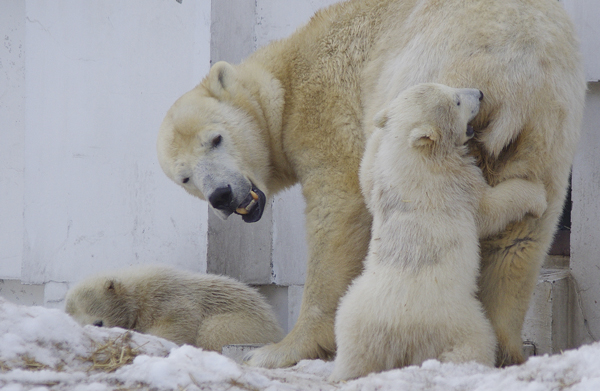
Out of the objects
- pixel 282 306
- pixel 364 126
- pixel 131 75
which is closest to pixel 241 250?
pixel 282 306

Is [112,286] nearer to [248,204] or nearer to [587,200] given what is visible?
[248,204]

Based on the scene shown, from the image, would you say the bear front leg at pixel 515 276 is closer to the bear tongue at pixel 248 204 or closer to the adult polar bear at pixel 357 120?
the adult polar bear at pixel 357 120

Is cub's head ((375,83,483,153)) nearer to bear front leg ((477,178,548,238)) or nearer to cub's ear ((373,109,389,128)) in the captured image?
cub's ear ((373,109,389,128))

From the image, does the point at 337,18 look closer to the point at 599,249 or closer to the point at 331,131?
→ the point at 331,131

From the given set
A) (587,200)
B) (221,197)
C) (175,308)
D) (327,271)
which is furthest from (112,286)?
(587,200)

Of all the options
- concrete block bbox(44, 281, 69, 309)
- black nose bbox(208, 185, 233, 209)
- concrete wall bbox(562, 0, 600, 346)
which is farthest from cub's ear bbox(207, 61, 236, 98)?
concrete block bbox(44, 281, 69, 309)

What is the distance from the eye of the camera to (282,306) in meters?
5.74

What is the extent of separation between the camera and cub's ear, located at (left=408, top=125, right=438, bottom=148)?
9.91 ft

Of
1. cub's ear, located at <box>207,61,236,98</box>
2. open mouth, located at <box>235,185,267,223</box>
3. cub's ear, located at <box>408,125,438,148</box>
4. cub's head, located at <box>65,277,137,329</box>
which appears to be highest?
cub's ear, located at <box>207,61,236,98</box>

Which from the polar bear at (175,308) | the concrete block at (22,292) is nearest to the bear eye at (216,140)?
the polar bear at (175,308)

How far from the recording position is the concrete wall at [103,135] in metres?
5.50

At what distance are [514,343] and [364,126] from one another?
1.49 metres

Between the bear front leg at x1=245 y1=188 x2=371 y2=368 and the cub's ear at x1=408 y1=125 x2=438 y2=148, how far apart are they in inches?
35.4

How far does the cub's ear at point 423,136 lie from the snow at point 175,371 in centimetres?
101
